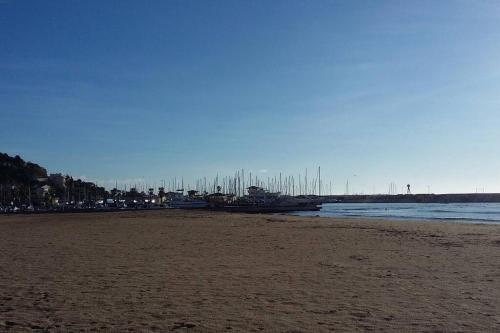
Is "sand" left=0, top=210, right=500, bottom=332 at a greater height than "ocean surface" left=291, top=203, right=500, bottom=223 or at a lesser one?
greater

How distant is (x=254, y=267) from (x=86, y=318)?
6830 millimetres

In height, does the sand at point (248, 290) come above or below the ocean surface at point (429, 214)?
above

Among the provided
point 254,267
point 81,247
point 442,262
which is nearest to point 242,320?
point 254,267

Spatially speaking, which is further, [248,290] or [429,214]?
[429,214]

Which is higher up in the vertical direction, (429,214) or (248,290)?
(248,290)

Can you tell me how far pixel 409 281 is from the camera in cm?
1223

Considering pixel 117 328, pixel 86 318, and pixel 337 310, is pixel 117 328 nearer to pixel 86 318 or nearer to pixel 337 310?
pixel 86 318

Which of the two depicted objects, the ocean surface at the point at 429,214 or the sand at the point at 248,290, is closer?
the sand at the point at 248,290

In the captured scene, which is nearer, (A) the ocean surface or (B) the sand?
(B) the sand

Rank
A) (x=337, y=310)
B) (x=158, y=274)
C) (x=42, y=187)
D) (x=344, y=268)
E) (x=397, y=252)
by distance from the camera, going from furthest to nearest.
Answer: (x=42, y=187) < (x=397, y=252) < (x=344, y=268) < (x=158, y=274) < (x=337, y=310)

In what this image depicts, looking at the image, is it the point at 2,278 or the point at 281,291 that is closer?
the point at 281,291

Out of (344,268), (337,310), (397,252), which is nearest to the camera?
(337,310)

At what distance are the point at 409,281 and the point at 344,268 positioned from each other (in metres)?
2.51

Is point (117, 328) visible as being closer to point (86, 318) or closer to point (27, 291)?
point (86, 318)
